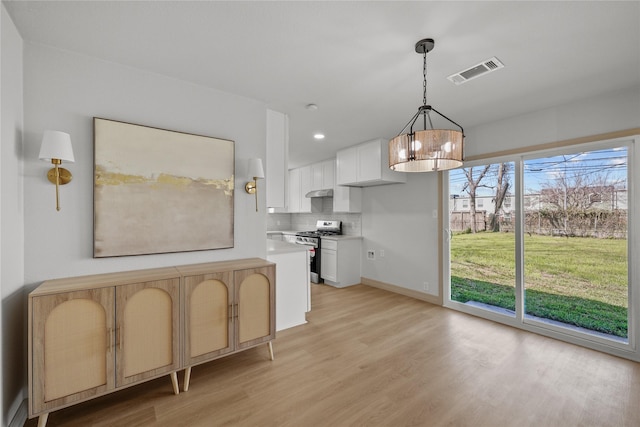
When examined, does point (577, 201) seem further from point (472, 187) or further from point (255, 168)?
point (255, 168)

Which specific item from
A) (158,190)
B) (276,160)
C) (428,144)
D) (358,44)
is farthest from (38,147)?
(428,144)

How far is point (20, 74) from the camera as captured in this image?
1783 millimetres

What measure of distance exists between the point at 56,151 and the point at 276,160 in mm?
1799

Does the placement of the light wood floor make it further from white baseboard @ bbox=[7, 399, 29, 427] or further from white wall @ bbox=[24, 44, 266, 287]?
white wall @ bbox=[24, 44, 266, 287]

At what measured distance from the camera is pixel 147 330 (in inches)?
73.6

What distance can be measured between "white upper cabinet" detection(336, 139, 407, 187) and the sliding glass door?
0.89 metres

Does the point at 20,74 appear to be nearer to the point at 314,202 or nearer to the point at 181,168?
the point at 181,168

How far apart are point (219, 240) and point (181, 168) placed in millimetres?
708

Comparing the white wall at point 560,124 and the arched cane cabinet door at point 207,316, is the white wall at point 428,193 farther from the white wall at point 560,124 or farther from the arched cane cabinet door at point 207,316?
the arched cane cabinet door at point 207,316

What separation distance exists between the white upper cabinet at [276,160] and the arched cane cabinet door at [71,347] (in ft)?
5.55

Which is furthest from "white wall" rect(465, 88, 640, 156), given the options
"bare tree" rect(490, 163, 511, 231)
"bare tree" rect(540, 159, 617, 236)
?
"bare tree" rect(540, 159, 617, 236)

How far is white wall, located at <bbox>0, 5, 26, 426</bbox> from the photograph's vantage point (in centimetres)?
152

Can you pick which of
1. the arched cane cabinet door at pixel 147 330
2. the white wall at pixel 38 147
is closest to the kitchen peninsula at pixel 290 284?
the white wall at pixel 38 147

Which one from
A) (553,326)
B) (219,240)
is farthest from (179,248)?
(553,326)
